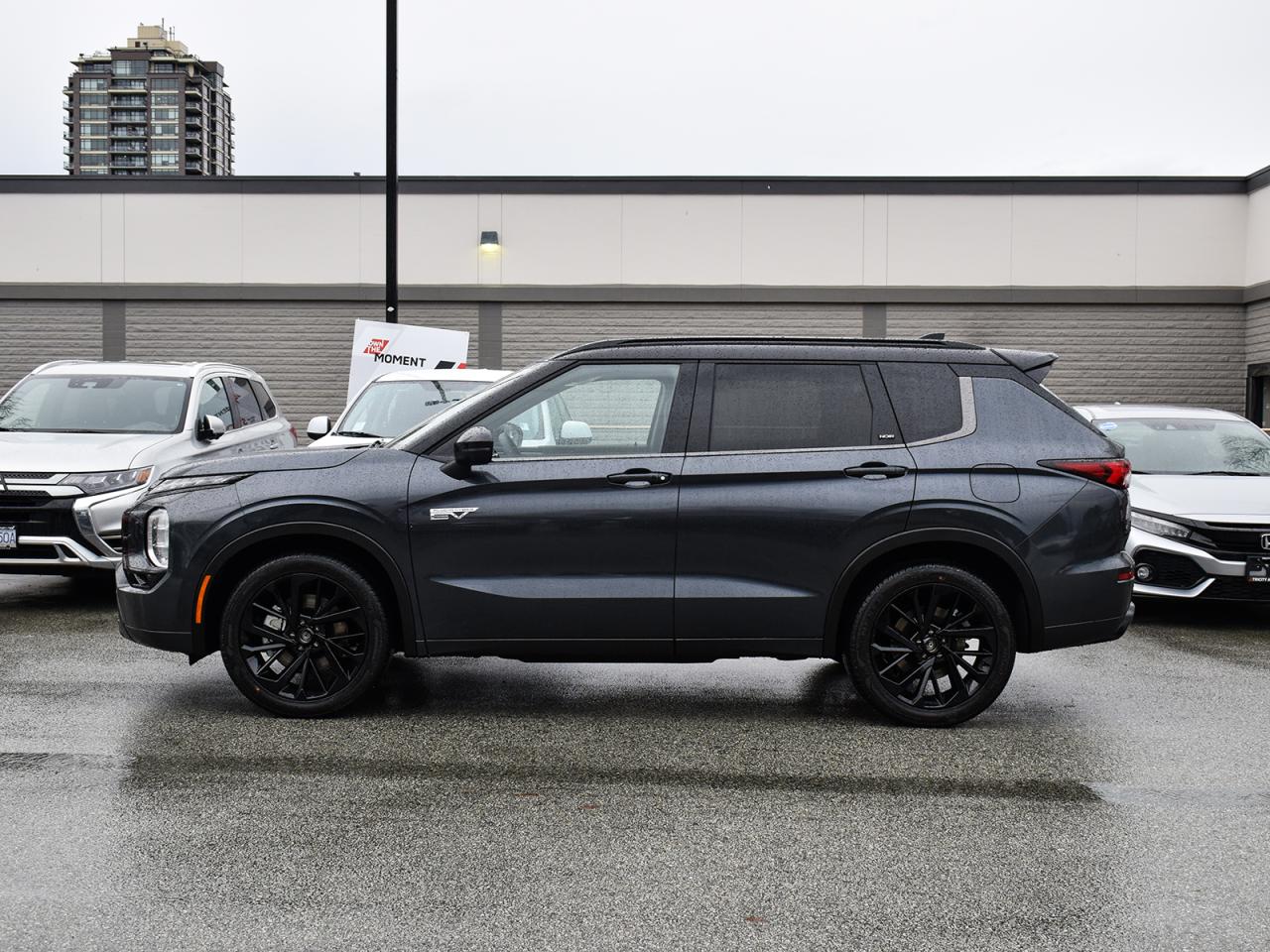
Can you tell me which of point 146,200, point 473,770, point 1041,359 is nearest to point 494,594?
point 473,770

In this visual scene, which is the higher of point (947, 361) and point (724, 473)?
point (947, 361)

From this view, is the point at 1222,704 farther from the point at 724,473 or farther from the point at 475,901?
the point at 475,901

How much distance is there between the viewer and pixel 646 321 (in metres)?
20.4

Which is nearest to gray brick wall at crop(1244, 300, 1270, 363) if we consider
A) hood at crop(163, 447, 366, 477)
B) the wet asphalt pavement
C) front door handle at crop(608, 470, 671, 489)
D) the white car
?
the white car

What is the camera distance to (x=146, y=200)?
67.7 feet

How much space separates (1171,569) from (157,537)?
21.7 feet

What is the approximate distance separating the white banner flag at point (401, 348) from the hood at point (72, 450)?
16.1 feet

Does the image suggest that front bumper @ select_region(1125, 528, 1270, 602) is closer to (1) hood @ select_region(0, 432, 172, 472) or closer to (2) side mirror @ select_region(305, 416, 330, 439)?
(2) side mirror @ select_region(305, 416, 330, 439)

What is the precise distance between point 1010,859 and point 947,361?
8.65 ft

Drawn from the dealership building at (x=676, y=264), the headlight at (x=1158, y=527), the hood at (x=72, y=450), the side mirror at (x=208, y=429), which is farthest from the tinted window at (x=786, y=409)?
the dealership building at (x=676, y=264)

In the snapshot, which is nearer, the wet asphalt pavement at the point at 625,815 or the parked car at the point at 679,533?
the wet asphalt pavement at the point at 625,815

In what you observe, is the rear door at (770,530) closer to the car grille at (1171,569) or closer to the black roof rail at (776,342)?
the black roof rail at (776,342)

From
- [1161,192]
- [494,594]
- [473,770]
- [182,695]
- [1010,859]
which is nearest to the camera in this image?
[1010,859]

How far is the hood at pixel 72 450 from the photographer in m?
8.53
